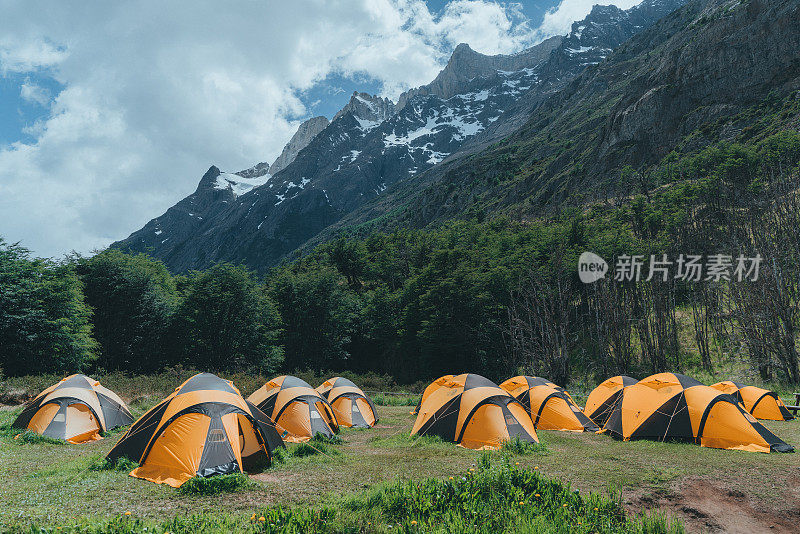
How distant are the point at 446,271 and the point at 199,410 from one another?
32523mm

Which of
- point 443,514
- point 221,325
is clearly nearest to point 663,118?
point 221,325

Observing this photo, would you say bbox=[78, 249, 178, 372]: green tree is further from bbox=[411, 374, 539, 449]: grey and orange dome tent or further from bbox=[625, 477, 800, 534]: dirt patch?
bbox=[625, 477, 800, 534]: dirt patch

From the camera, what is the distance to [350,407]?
1869cm

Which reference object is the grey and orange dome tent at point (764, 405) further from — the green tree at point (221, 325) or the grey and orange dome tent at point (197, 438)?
the green tree at point (221, 325)

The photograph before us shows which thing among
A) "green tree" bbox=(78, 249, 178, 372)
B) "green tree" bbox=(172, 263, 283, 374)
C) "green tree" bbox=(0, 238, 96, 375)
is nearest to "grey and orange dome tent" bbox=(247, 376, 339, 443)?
"green tree" bbox=(0, 238, 96, 375)

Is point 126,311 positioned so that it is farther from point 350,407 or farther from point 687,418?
point 687,418

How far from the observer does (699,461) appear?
941 cm

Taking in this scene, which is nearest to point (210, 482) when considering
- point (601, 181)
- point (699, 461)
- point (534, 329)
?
point (699, 461)

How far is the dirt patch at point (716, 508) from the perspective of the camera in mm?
6281

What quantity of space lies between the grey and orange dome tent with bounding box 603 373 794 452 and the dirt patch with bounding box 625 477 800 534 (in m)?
4.76

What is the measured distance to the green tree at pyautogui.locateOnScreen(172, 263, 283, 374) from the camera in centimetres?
3562

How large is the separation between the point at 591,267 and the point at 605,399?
64.5ft

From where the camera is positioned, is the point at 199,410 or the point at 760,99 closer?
the point at 199,410

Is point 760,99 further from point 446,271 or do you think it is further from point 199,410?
point 199,410
